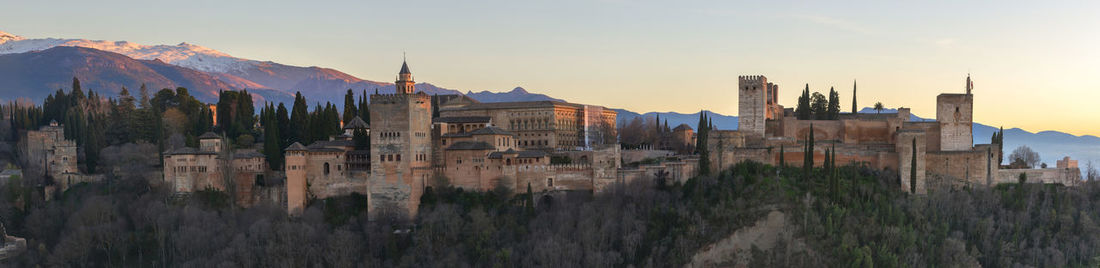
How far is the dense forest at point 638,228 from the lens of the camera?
3278cm

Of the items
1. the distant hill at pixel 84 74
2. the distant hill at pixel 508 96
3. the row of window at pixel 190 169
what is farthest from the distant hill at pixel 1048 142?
the distant hill at pixel 84 74

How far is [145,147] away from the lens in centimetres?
4478

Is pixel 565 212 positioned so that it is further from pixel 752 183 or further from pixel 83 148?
pixel 83 148

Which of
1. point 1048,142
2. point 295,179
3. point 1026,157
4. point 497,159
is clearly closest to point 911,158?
point 1026,157

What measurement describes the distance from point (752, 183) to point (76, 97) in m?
45.1

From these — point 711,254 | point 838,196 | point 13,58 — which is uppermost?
point 13,58

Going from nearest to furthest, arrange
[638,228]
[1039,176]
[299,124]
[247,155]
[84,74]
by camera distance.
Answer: [638,228], [1039,176], [247,155], [299,124], [84,74]

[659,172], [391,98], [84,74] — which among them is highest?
[84,74]

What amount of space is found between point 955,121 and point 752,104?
31.3 feet

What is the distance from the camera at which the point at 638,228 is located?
34.4m

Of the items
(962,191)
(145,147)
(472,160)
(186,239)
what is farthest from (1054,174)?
(145,147)

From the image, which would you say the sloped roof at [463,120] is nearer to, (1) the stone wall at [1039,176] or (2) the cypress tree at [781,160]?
(2) the cypress tree at [781,160]

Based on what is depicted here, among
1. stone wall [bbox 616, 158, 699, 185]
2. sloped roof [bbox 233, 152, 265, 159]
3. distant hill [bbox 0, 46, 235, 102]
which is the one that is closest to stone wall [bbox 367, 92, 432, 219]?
sloped roof [bbox 233, 152, 265, 159]

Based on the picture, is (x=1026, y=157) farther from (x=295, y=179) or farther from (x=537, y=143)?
(x=295, y=179)
